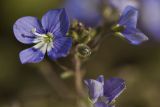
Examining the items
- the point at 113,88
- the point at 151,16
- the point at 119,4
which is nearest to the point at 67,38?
the point at 113,88

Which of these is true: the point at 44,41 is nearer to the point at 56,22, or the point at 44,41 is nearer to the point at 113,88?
the point at 56,22

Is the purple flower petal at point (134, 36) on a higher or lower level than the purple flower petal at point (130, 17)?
lower

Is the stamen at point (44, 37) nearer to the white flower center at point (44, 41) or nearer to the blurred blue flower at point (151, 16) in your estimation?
the white flower center at point (44, 41)

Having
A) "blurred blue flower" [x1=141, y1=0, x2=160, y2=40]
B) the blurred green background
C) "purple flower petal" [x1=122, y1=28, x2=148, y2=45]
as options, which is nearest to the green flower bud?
"purple flower petal" [x1=122, y1=28, x2=148, y2=45]

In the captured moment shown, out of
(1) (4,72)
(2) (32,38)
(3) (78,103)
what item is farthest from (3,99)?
(2) (32,38)

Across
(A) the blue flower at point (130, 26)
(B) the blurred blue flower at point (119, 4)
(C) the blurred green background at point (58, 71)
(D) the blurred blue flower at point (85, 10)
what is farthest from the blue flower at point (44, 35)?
(D) the blurred blue flower at point (85, 10)
